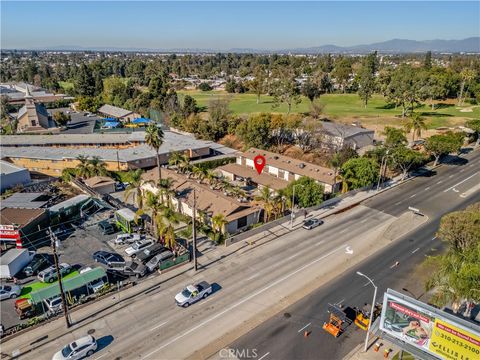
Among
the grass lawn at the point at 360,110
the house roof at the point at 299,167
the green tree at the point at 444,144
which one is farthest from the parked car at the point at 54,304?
the grass lawn at the point at 360,110

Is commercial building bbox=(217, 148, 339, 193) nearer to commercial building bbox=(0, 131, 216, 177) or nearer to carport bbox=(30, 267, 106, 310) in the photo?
commercial building bbox=(0, 131, 216, 177)

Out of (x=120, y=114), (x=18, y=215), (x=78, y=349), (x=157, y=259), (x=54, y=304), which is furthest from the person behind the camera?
(x=120, y=114)

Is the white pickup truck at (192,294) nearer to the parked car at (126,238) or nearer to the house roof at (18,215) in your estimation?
the parked car at (126,238)

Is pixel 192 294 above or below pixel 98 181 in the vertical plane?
below

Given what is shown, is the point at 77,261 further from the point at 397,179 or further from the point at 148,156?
the point at 397,179

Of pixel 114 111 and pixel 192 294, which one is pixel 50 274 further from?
pixel 114 111

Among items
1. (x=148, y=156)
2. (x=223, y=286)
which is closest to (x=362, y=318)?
(x=223, y=286)

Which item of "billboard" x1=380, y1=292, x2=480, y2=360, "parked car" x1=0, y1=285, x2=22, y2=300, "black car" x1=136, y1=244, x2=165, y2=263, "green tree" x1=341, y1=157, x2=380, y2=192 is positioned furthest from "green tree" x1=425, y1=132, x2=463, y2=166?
"parked car" x1=0, y1=285, x2=22, y2=300

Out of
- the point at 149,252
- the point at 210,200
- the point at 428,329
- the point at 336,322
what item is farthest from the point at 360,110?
the point at 428,329
